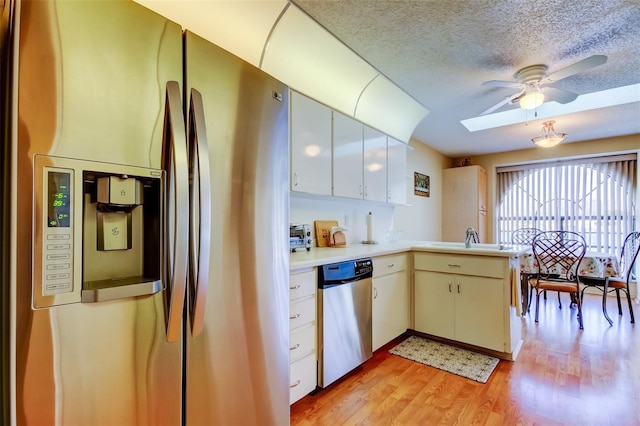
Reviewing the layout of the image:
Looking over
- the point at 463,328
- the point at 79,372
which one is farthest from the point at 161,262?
the point at 463,328

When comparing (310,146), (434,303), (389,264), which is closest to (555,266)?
(434,303)

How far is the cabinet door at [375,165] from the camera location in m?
3.04

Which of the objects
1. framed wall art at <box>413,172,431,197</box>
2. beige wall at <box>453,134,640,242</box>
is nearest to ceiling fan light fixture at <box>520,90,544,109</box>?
framed wall art at <box>413,172,431,197</box>

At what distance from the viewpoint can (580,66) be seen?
7.11 feet

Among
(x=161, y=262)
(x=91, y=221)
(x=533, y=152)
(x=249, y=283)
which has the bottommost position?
(x=249, y=283)

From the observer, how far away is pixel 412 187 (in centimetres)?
467

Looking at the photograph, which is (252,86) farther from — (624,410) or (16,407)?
(624,410)

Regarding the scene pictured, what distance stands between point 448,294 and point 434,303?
0.16 metres

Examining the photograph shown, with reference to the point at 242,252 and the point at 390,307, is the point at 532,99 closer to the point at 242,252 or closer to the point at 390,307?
the point at 390,307

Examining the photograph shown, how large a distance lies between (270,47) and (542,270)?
12.5 feet

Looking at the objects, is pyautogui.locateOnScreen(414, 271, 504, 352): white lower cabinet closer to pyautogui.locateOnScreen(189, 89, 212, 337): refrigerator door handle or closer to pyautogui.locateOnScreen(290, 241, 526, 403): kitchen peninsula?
pyautogui.locateOnScreen(290, 241, 526, 403): kitchen peninsula

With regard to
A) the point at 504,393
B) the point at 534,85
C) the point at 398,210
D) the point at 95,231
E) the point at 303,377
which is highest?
the point at 534,85

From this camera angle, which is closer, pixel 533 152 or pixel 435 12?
pixel 435 12

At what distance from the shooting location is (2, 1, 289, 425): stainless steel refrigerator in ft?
2.49
